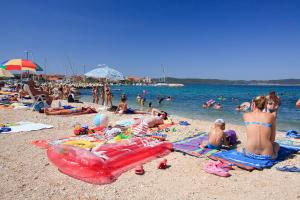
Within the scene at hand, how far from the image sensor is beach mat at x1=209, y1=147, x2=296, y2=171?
4.40 m

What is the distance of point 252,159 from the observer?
4.62 metres

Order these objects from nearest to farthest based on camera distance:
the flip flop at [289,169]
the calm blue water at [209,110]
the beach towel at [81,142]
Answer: the flip flop at [289,169]
the beach towel at [81,142]
the calm blue water at [209,110]

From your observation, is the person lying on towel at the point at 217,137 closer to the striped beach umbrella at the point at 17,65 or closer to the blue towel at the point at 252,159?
the blue towel at the point at 252,159

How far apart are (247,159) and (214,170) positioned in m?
0.77

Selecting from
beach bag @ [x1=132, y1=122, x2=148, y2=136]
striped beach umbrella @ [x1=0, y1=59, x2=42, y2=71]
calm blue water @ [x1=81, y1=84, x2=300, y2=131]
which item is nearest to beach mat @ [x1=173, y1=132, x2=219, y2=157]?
beach bag @ [x1=132, y1=122, x2=148, y2=136]

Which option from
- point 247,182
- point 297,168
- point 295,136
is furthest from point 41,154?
point 295,136

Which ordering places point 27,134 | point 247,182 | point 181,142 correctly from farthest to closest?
point 27,134 → point 181,142 → point 247,182

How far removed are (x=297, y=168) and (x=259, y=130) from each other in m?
0.88

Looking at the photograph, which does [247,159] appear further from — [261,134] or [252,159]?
[261,134]

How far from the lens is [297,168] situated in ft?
14.5

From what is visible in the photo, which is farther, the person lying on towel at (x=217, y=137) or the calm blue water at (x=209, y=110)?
the calm blue water at (x=209, y=110)

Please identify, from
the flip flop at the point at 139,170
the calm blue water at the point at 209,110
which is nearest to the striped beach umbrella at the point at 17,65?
the calm blue water at the point at 209,110

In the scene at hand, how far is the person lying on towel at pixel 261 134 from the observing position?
446 centimetres

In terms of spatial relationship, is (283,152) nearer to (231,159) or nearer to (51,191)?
(231,159)
